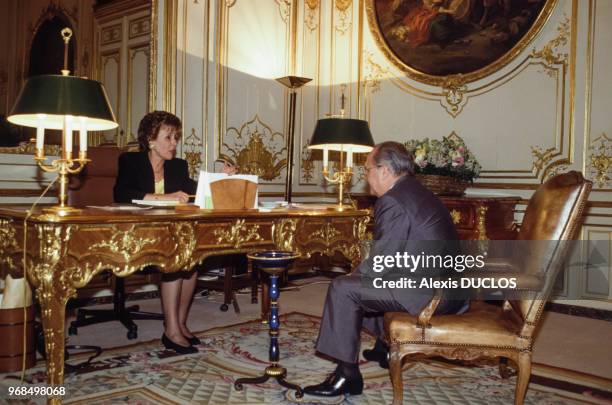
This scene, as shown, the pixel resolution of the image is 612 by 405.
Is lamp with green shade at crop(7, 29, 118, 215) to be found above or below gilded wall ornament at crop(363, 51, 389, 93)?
below

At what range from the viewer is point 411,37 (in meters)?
6.30

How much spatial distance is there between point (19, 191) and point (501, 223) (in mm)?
4427

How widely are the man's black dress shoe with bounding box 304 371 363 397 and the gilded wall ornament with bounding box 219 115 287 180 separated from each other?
12.0 feet

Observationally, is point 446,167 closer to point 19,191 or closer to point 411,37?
point 411,37

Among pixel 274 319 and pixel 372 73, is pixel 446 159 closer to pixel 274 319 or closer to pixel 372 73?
pixel 372 73

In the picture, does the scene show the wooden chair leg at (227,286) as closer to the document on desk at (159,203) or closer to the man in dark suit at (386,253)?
the document on desk at (159,203)

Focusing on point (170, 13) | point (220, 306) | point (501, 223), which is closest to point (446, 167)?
point (501, 223)

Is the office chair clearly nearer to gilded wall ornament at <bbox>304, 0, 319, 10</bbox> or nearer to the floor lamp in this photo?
the floor lamp

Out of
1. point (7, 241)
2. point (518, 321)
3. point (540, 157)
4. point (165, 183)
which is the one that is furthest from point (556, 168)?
point (7, 241)

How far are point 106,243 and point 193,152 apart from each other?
10.9ft

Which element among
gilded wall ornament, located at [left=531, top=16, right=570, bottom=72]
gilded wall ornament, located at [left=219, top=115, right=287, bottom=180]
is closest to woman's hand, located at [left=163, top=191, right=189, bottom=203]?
gilded wall ornament, located at [left=219, top=115, right=287, bottom=180]

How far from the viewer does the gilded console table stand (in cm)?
259

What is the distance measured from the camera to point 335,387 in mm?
3012

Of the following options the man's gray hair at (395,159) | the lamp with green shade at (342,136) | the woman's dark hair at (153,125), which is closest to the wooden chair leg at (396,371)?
the man's gray hair at (395,159)
